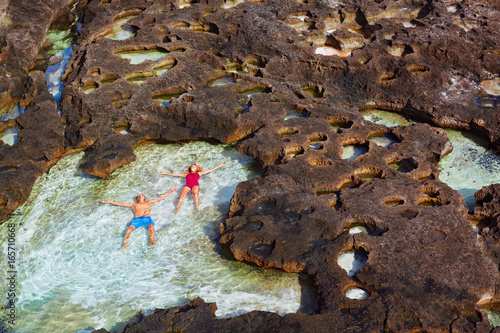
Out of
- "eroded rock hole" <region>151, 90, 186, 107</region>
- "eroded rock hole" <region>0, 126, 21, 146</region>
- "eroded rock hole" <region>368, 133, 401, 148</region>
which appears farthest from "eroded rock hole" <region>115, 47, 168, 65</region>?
"eroded rock hole" <region>368, 133, 401, 148</region>

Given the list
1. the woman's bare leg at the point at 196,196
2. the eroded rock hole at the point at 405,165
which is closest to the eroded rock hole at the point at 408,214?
the eroded rock hole at the point at 405,165

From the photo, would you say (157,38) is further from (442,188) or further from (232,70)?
(442,188)

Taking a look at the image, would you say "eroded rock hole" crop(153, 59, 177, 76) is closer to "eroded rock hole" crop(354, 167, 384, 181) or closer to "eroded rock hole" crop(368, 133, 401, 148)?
"eroded rock hole" crop(368, 133, 401, 148)

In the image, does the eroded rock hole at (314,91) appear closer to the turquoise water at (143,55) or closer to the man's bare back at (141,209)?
the turquoise water at (143,55)

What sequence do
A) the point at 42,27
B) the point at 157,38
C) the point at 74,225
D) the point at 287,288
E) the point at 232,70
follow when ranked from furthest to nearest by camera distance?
the point at 42,27 → the point at 157,38 → the point at 232,70 → the point at 74,225 → the point at 287,288

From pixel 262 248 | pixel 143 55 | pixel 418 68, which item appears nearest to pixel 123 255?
pixel 262 248

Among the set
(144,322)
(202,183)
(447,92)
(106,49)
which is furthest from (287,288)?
(106,49)

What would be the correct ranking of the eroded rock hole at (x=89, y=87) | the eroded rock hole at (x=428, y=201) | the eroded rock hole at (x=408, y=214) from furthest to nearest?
the eroded rock hole at (x=89, y=87), the eroded rock hole at (x=428, y=201), the eroded rock hole at (x=408, y=214)
